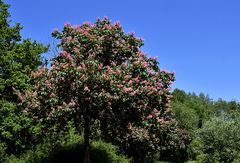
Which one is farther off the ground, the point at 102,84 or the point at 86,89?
the point at 102,84

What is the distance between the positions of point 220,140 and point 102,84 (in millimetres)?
16419

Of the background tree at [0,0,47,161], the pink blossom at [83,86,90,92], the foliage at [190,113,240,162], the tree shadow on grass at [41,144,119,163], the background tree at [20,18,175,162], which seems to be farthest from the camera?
the foliage at [190,113,240,162]

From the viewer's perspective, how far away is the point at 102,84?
63.2 ft

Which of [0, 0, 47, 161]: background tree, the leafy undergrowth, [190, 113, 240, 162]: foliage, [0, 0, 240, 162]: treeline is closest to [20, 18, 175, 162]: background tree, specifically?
[0, 0, 240, 162]: treeline

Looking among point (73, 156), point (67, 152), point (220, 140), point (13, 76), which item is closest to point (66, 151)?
point (67, 152)

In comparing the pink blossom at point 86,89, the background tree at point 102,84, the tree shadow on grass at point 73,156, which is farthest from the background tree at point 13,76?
the pink blossom at point 86,89

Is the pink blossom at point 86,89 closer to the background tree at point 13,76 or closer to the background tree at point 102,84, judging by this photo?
the background tree at point 102,84

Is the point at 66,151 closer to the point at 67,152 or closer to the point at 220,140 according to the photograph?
the point at 67,152

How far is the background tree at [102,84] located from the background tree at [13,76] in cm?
630

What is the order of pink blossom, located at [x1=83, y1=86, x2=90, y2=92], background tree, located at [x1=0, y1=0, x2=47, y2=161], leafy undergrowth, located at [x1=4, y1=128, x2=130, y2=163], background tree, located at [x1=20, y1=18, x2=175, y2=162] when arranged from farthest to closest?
background tree, located at [x1=0, y1=0, x2=47, y2=161]
leafy undergrowth, located at [x1=4, y1=128, x2=130, y2=163]
background tree, located at [x1=20, y1=18, x2=175, y2=162]
pink blossom, located at [x1=83, y1=86, x2=90, y2=92]

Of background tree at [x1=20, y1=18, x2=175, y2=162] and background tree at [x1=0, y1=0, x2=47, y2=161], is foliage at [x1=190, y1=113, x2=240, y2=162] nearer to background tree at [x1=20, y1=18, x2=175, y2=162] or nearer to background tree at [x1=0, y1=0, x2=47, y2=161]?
background tree at [x1=20, y1=18, x2=175, y2=162]

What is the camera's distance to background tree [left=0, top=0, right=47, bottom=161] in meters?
27.6

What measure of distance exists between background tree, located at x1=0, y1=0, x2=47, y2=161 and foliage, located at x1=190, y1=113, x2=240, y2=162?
1473 centimetres

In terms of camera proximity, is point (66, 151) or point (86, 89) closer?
point (86, 89)
